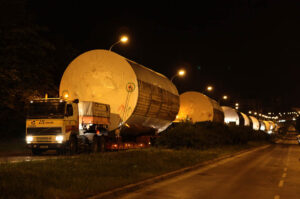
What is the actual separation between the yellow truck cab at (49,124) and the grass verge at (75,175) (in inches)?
142

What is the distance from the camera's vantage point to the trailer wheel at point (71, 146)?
21272 mm

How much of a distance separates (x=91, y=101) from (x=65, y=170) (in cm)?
1123

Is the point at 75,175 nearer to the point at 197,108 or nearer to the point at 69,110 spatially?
the point at 69,110

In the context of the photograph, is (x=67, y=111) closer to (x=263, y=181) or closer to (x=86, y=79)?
(x=86, y=79)

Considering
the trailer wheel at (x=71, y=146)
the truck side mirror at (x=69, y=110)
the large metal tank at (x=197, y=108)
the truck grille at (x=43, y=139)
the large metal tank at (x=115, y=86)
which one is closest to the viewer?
the truck grille at (x=43, y=139)

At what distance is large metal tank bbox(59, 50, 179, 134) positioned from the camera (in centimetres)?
2412

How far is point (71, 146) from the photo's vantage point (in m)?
21.5

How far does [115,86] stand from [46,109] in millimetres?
4987

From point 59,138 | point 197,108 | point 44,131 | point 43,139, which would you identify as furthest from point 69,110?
point 197,108

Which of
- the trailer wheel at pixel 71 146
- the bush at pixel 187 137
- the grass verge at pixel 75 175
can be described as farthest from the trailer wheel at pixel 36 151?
the bush at pixel 187 137

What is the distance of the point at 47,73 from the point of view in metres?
31.8

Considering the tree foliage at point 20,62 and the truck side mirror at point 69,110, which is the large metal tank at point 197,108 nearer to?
the tree foliage at point 20,62

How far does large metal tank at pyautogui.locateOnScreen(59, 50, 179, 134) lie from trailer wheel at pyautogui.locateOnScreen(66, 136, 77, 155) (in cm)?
310

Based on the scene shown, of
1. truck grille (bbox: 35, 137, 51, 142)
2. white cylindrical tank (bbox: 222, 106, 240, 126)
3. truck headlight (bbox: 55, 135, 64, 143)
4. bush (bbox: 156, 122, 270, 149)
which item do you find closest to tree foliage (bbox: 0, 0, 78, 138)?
truck grille (bbox: 35, 137, 51, 142)
